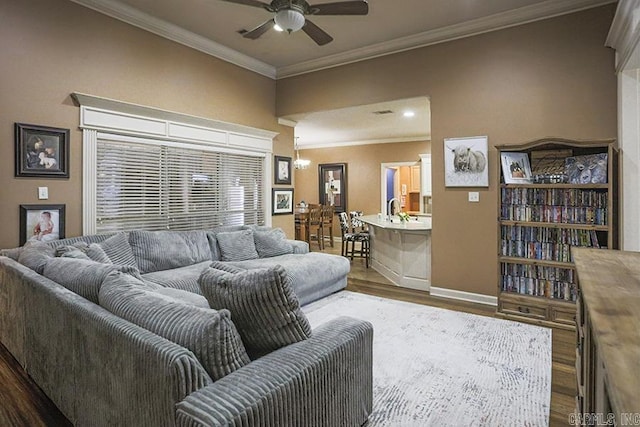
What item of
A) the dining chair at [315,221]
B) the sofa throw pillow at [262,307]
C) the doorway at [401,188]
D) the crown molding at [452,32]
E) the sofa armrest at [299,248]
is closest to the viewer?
the sofa throw pillow at [262,307]

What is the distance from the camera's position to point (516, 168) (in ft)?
12.6

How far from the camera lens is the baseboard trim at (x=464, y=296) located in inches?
165

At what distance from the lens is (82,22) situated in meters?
3.61

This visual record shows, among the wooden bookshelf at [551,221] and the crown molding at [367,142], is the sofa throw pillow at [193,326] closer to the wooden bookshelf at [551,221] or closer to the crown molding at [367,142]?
the wooden bookshelf at [551,221]

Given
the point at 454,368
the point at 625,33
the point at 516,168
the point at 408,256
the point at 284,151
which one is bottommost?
the point at 454,368

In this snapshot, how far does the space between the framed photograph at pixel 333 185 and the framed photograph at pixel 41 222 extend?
23.8ft

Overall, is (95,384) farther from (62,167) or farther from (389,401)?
(62,167)

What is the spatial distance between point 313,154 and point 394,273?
595 centimetres

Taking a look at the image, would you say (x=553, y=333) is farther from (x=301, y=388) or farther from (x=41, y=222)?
(x=41, y=222)

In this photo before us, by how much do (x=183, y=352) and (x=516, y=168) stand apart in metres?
3.75

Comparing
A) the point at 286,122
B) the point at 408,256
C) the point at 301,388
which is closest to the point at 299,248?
the point at 408,256

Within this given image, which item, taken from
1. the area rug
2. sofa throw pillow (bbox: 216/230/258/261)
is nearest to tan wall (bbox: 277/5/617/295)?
the area rug

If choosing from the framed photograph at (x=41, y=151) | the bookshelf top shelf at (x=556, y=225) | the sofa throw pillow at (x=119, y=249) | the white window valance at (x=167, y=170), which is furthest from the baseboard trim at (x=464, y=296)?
the framed photograph at (x=41, y=151)

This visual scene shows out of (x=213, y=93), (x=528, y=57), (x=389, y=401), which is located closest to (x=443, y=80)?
(x=528, y=57)
